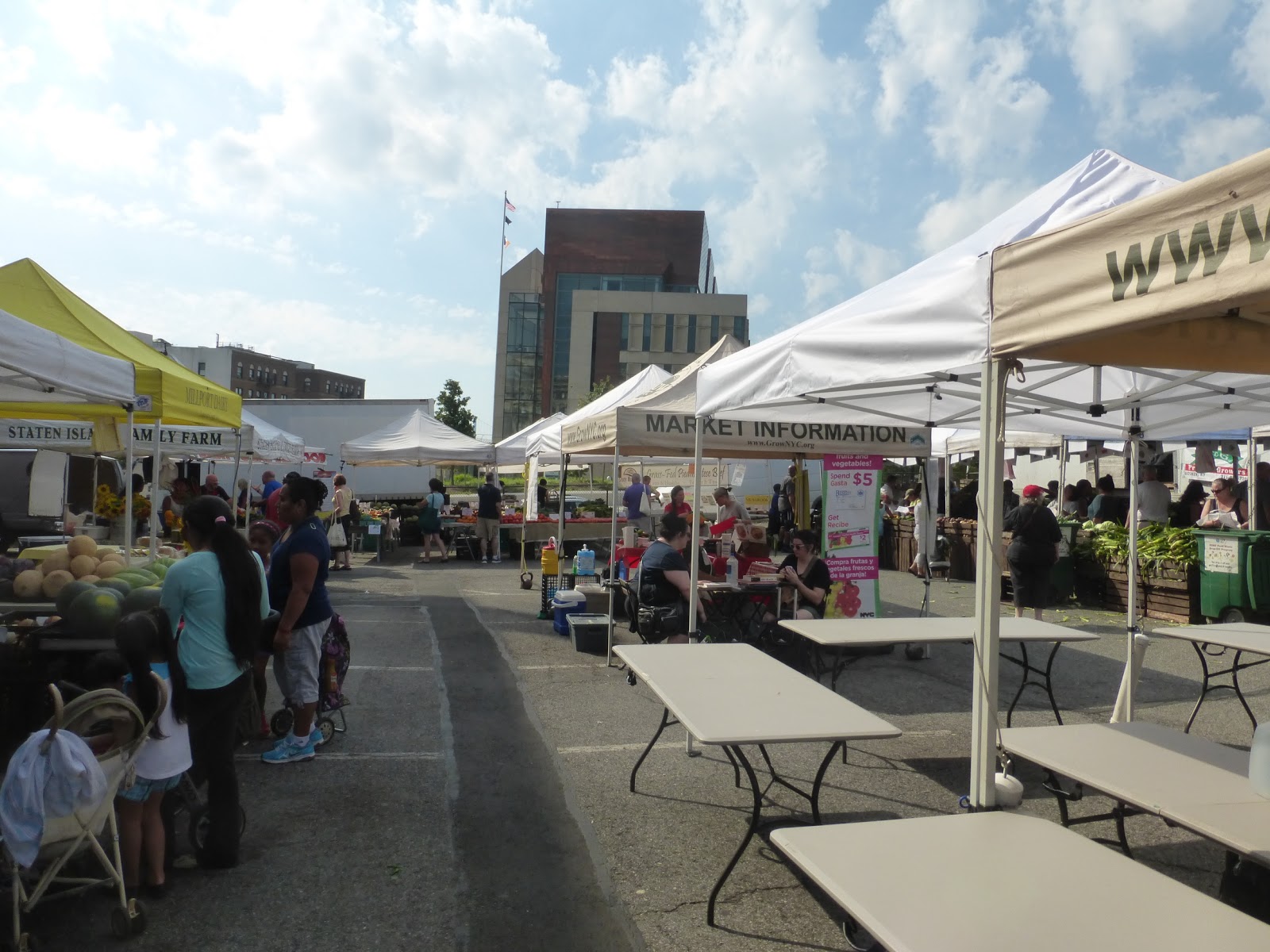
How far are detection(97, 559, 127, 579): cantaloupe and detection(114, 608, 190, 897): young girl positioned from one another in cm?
264

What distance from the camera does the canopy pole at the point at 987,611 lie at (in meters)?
3.12

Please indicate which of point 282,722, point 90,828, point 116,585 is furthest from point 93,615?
point 90,828

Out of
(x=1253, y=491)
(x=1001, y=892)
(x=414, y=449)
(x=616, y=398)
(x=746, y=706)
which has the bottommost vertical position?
(x=1001, y=892)

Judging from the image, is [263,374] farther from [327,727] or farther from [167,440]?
[327,727]

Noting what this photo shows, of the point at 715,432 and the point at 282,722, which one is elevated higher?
the point at 715,432

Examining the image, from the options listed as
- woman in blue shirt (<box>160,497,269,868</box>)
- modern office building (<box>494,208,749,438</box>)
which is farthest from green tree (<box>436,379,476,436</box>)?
woman in blue shirt (<box>160,497,269,868</box>)

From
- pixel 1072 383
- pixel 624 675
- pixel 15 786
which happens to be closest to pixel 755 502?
pixel 624 675

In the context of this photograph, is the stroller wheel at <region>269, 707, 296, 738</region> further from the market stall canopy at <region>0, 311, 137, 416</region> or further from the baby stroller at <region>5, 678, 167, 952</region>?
the market stall canopy at <region>0, 311, 137, 416</region>

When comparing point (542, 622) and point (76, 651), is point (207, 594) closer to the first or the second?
point (76, 651)

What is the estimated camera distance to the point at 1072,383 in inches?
266

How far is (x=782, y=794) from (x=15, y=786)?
12.2ft

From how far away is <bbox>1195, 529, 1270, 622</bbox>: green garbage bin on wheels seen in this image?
9656 mm

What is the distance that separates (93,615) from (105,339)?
3732mm

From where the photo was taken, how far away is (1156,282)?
8.11 feet
